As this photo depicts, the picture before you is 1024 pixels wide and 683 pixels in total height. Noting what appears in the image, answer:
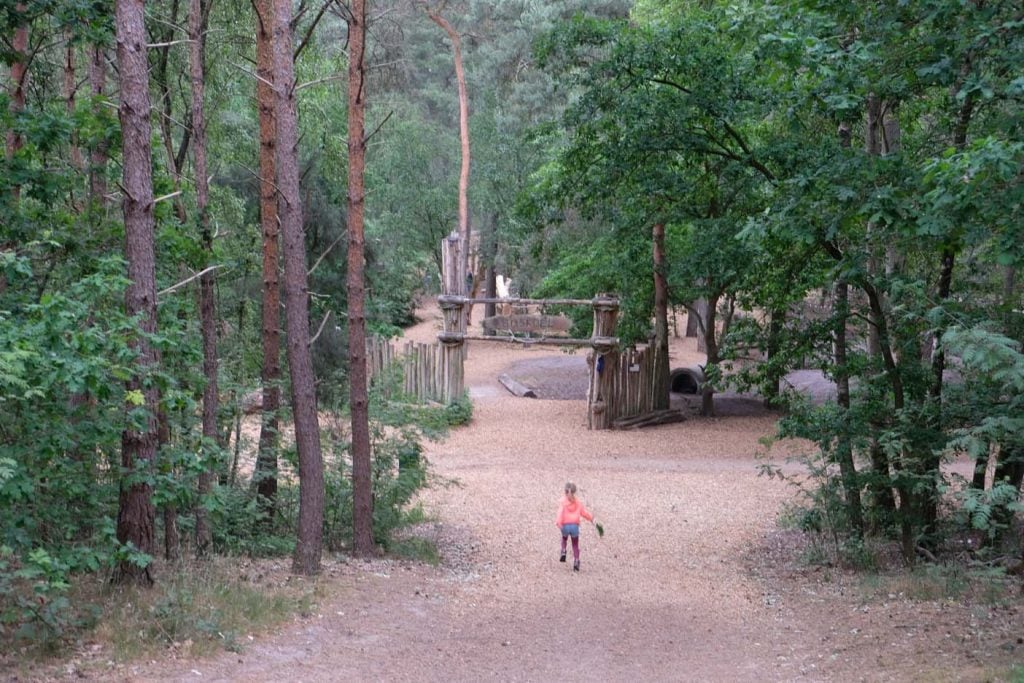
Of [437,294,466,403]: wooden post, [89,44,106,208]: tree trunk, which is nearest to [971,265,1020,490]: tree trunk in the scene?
[89,44,106,208]: tree trunk

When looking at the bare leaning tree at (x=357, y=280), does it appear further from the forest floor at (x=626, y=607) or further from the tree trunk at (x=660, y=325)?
the tree trunk at (x=660, y=325)

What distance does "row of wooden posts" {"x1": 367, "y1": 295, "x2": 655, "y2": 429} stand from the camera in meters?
Result: 24.1

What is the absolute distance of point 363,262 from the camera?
11.8m

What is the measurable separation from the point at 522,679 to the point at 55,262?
5.39 meters

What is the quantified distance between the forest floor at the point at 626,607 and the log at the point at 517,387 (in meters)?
9.42

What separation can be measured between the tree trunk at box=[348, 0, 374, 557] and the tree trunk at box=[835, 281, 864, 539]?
551 centimetres

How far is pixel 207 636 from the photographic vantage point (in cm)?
780

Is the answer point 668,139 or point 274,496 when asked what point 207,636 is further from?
point 668,139

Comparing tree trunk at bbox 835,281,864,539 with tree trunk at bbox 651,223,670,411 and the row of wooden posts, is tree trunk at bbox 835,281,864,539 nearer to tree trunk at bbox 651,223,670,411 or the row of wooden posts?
tree trunk at bbox 651,223,670,411

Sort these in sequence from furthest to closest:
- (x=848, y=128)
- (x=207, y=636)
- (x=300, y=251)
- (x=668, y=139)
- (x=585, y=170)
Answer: (x=585, y=170) < (x=668, y=139) < (x=848, y=128) < (x=300, y=251) < (x=207, y=636)

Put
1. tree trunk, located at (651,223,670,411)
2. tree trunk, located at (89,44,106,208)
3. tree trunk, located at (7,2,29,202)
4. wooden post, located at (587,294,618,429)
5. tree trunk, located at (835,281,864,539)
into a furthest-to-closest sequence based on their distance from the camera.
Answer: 1. wooden post, located at (587,294,618,429)
2. tree trunk, located at (651,223,670,411)
3. tree trunk, located at (835,281,864,539)
4. tree trunk, located at (89,44,106,208)
5. tree trunk, located at (7,2,29,202)

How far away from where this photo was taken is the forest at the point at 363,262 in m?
7.51

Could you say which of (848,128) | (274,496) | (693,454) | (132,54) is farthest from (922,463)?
(693,454)

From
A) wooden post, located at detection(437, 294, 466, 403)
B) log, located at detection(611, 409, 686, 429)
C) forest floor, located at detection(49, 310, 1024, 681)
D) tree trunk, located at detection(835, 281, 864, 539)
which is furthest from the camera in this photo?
wooden post, located at detection(437, 294, 466, 403)
